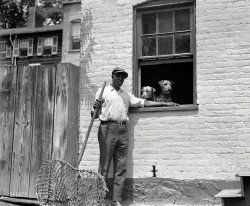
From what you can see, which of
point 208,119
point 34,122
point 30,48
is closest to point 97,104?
point 34,122

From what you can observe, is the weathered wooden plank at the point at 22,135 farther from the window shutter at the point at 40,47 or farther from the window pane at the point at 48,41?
the window shutter at the point at 40,47

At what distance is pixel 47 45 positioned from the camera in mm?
36125

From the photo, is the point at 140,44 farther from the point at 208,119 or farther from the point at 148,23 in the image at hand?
the point at 208,119

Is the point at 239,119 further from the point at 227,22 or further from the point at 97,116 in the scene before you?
the point at 97,116

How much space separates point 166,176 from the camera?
7.16m

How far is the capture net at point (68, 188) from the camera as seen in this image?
6410 mm

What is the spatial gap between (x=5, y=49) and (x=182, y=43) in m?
33.6

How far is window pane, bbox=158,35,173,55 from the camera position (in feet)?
24.9

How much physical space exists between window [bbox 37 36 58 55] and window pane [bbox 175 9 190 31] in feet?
95.0

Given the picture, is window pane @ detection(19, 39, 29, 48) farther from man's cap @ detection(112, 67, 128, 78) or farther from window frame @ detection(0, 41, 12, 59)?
man's cap @ detection(112, 67, 128, 78)

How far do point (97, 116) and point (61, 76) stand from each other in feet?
3.44

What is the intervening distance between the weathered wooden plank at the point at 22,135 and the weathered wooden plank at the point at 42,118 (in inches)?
3.9

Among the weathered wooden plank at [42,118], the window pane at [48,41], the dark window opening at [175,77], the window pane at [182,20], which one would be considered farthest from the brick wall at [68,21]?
the window pane at [182,20]

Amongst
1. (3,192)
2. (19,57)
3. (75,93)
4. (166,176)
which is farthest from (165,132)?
(19,57)
